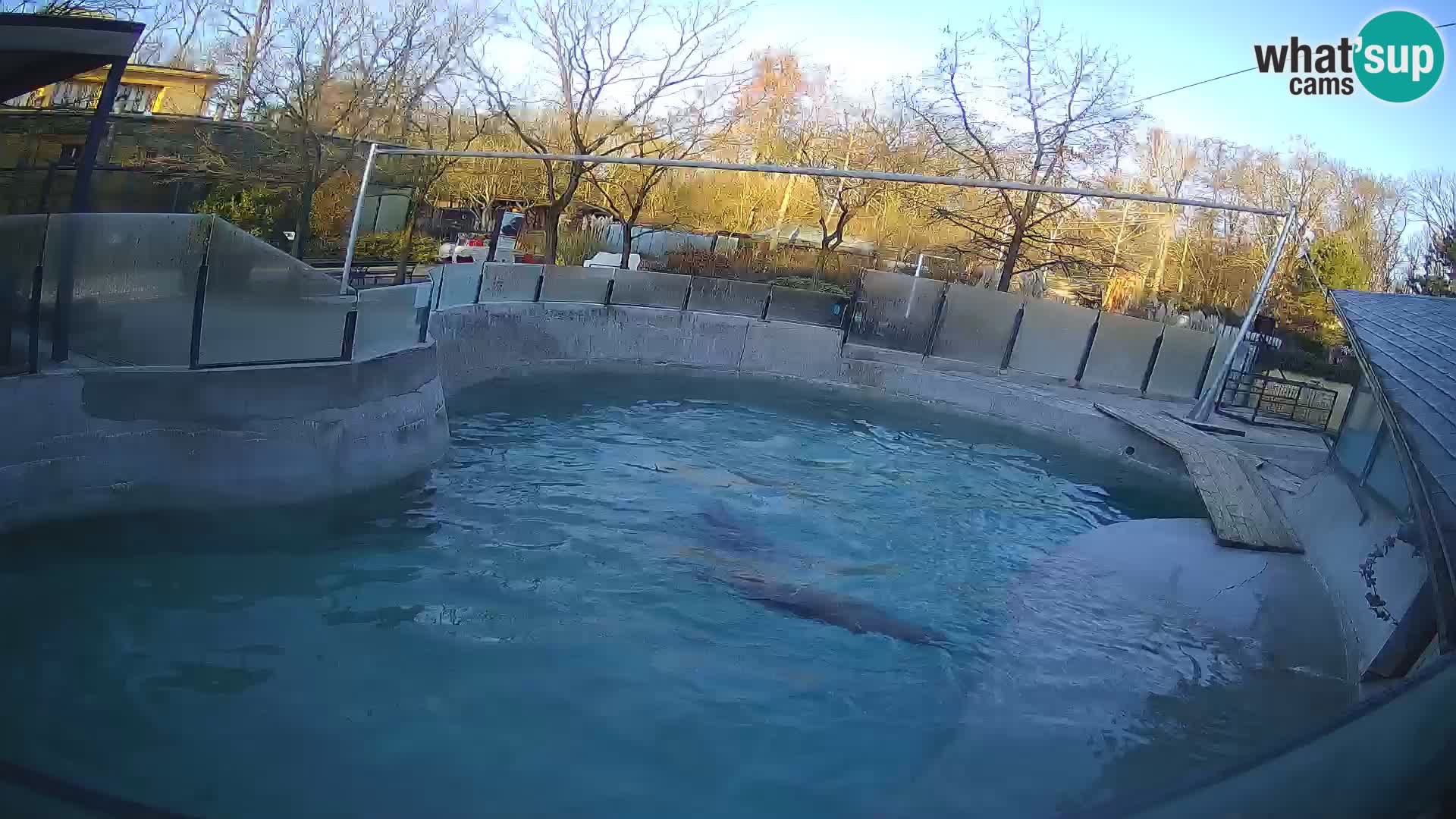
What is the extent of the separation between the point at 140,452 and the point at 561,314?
1073 cm

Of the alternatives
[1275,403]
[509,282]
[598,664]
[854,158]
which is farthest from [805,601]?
[854,158]

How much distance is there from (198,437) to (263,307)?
1.42 m

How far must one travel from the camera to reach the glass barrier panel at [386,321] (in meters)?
10.6

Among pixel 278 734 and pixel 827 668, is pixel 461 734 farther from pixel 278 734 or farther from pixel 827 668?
pixel 827 668

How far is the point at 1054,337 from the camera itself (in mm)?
21016

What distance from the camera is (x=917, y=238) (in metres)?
41.5

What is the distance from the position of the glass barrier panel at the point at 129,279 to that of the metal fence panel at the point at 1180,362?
1786 cm

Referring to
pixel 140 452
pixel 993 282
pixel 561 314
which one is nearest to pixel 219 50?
pixel 561 314

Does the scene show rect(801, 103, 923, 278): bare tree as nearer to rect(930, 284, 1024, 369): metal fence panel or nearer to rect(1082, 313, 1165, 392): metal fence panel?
rect(930, 284, 1024, 369): metal fence panel

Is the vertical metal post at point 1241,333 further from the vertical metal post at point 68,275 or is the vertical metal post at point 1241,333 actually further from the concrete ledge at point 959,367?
the vertical metal post at point 68,275

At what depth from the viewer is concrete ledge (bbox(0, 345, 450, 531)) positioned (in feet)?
24.7

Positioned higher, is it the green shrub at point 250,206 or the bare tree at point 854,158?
the bare tree at point 854,158

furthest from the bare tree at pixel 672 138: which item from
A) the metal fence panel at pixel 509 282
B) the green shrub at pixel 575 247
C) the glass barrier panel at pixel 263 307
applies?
the glass barrier panel at pixel 263 307

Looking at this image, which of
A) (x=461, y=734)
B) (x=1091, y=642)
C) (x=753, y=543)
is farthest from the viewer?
(x=753, y=543)
